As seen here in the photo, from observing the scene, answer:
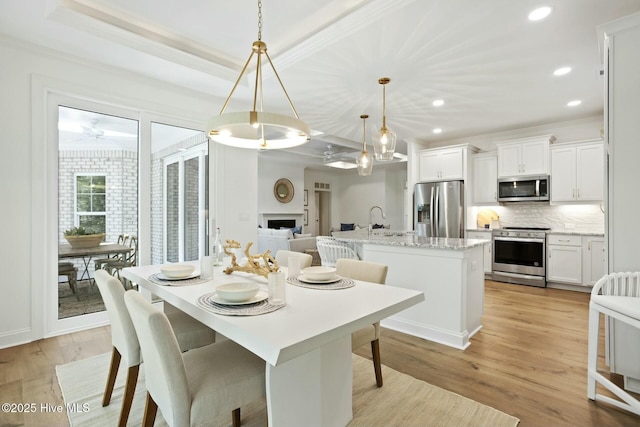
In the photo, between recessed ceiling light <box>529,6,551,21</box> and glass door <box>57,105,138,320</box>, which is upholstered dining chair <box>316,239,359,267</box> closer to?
glass door <box>57,105,138,320</box>

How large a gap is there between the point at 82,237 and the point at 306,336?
310 centimetres

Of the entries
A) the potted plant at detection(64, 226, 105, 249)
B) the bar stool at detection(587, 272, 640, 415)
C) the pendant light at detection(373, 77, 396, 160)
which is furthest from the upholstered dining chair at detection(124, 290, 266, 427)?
the pendant light at detection(373, 77, 396, 160)

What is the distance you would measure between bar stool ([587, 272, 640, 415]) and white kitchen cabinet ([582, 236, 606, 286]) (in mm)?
3087

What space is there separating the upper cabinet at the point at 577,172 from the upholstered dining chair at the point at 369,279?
14.4ft

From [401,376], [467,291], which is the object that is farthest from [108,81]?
[467,291]

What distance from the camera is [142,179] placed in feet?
11.3

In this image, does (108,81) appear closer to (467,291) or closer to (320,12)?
(320,12)

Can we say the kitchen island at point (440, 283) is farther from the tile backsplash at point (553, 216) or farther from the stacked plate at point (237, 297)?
the tile backsplash at point (553, 216)

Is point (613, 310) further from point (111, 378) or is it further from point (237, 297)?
point (111, 378)

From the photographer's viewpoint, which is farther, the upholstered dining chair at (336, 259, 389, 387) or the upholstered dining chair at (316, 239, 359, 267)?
the upholstered dining chair at (316, 239, 359, 267)

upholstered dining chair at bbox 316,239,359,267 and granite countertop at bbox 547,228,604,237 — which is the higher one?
granite countertop at bbox 547,228,604,237

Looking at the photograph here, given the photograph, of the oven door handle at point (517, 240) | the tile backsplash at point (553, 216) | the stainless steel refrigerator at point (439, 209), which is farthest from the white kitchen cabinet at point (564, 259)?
the stainless steel refrigerator at point (439, 209)

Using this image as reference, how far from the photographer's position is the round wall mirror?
9.34m

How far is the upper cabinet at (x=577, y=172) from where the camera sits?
4.65m
